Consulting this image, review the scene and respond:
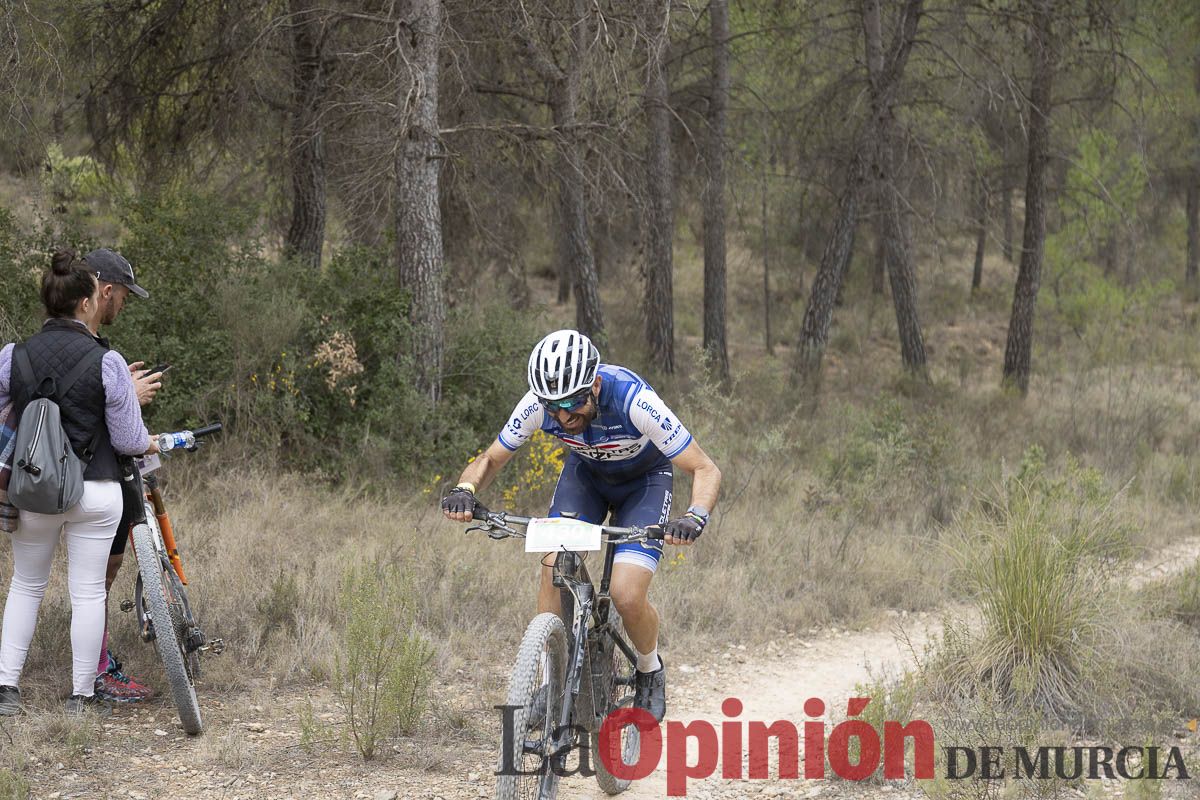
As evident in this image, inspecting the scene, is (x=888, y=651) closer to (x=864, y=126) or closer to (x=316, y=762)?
(x=316, y=762)

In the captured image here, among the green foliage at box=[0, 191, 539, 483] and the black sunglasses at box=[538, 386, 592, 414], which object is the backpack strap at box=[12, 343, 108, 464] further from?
the green foliage at box=[0, 191, 539, 483]

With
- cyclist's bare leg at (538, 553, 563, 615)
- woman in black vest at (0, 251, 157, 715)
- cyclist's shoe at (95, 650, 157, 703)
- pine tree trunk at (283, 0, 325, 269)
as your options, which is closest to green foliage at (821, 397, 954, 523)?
pine tree trunk at (283, 0, 325, 269)

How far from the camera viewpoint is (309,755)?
5.10 metres

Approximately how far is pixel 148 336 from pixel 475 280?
199 inches

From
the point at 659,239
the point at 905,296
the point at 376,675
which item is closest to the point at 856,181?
the point at 905,296

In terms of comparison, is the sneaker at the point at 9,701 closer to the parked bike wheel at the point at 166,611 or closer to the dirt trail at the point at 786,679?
the parked bike wheel at the point at 166,611

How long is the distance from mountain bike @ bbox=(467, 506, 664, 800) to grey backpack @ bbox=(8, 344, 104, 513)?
173 centimetres

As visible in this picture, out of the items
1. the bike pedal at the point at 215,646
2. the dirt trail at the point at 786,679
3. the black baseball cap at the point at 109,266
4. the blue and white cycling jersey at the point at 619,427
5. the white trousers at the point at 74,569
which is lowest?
the dirt trail at the point at 786,679

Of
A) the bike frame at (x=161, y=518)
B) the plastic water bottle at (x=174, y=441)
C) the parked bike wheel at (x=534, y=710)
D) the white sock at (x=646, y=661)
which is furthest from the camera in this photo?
the bike frame at (x=161, y=518)

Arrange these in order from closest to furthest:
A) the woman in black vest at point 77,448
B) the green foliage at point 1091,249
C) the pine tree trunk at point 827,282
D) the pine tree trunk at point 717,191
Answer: the woman in black vest at point 77,448
the pine tree trunk at point 717,191
the pine tree trunk at point 827,282
the green foliage at point 1091,249

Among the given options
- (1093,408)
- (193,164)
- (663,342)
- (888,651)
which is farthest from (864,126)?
(888,651)

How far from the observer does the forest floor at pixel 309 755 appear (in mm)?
4707

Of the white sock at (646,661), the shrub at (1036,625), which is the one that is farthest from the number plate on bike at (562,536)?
the shrub at (1036,625)

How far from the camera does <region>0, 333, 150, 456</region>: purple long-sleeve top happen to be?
4703 mm
